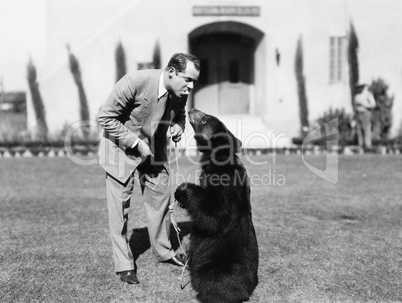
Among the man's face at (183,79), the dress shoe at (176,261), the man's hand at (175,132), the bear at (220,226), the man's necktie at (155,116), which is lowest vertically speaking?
the dress shoe at (176,261)

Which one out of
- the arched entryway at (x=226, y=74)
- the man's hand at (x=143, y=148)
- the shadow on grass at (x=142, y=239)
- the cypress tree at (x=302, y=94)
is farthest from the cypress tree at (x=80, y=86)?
the man's hand at (x=143, y=148)

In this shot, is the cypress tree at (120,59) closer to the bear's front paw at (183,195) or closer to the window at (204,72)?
the window at (204,72)

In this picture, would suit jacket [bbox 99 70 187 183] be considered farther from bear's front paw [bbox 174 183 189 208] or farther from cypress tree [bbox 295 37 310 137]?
cypress tree [bbox 295 37 310 137]

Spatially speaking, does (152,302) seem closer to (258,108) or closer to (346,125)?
(346,125)

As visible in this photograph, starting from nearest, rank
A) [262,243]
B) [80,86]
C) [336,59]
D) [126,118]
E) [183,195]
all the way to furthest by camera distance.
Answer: [183,195] → [126,118] → [262,243] → [80,86] → [336,59]

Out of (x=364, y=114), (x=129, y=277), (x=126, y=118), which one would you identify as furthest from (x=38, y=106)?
(x=129, y=277)

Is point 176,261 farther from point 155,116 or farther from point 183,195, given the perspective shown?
point 155,116

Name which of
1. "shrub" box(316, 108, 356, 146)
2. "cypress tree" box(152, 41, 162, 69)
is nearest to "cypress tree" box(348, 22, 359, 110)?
"shrub" box(316, 108, 356, 146)

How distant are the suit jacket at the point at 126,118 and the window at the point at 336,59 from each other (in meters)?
12.4

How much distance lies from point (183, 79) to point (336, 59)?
12802mm

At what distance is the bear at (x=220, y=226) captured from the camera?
3.40 meters

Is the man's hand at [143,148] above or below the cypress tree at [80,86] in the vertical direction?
below

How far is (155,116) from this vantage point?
4.03 metres

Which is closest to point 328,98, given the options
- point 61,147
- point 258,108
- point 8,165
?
point 258,108
